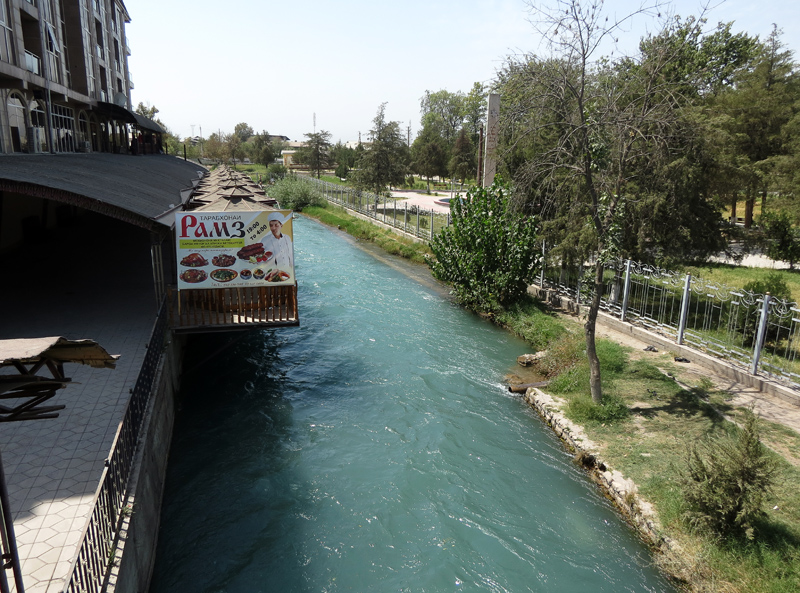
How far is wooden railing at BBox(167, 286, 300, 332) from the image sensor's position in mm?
10352

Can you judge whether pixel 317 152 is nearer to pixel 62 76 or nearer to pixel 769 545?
pixel 62 76

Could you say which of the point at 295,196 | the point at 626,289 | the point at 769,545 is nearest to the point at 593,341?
the point at 769,545

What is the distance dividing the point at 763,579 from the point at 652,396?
14.2 ft

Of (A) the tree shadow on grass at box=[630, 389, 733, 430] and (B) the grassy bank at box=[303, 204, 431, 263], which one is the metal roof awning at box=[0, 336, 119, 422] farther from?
(B) the grassy bank at box=[303, 204, 431, 263]

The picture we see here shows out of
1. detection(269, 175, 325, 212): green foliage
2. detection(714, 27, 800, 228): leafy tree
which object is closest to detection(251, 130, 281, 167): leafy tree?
detection(269, 175, 325, 212): green foliage

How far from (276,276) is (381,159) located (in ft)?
97.1

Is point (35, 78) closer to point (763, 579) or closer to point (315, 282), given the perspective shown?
point (315, 282)

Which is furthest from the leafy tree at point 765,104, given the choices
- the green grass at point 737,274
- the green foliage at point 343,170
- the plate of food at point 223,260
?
the green foliage at point 343,170

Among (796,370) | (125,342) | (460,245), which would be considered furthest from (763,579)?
(460,245)

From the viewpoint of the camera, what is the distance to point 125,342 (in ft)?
32.1

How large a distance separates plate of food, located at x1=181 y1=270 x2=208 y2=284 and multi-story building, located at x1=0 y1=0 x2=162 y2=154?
12.0m

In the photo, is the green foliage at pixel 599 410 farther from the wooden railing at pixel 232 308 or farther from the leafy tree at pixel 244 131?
the leafy tree at pixel 244 131

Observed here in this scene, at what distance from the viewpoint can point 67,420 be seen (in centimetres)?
723

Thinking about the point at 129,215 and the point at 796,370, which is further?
the point at 796,370
